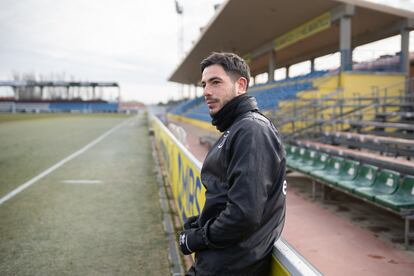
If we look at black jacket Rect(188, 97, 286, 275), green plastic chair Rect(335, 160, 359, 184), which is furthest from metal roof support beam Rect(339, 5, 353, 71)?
black jacket Rect(188, 97, 286, 275)

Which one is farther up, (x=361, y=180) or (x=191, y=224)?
(x=191, y=224)

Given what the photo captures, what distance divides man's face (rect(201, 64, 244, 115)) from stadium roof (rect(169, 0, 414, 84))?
42.9ft

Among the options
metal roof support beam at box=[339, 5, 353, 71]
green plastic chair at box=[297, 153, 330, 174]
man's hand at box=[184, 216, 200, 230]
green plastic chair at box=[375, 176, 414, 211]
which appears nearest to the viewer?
man's hand at box=[184, 216, 200, 230]

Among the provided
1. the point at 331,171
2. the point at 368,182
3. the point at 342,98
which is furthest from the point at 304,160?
the point at 342,98

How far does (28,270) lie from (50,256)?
35 cm

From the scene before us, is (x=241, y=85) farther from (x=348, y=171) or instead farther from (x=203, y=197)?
(x=348, y=171)

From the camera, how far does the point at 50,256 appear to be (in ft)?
12.7

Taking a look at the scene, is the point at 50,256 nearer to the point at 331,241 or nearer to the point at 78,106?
the point at 331,241

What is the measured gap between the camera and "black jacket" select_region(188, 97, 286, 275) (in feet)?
4.59

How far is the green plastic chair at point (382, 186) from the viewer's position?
460 cm

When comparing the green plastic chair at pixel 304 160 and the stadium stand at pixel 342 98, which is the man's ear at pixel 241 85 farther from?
the green plastic chair at pixel 304 160

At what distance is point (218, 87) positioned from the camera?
169cm

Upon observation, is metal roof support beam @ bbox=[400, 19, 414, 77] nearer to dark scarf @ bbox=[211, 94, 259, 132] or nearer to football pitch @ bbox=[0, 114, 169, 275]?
football pitch @ bbox=[0, 114, 169, 275]

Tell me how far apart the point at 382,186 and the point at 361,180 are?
1.46 feet
